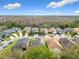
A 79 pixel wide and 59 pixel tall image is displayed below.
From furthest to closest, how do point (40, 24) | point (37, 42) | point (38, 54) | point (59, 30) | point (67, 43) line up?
point (59, 30) < point (40, 24) < point (67, 43) < point (37, 42) < point (38, 54)

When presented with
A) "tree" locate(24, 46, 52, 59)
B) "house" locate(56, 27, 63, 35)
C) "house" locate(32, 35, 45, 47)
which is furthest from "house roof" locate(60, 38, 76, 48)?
"tree" locate(24, 46, 52, 59)

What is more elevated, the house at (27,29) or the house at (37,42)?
the house at (27,29)

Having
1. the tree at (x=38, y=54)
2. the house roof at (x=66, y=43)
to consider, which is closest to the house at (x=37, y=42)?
the house roof at (x=66, y=43)

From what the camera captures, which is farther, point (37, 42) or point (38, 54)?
point (37, 42)

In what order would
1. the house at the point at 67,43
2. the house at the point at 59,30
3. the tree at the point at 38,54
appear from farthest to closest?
1. the house at the point at 59,30
2. the house at the point at 67,43
3. the tree at the point at 38,54

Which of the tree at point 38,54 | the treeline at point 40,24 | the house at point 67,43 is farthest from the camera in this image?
the treeline at point 40,24

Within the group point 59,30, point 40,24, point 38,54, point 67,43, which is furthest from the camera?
point 59,30

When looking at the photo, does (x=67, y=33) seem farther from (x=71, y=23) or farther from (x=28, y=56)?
(x=28, y=56)

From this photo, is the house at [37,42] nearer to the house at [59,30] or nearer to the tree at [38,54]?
the house at [59,30]

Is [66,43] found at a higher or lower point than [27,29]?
lower

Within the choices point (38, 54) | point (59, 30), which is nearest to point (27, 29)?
point (59, 30)

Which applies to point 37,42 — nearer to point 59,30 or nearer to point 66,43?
point 66,43
